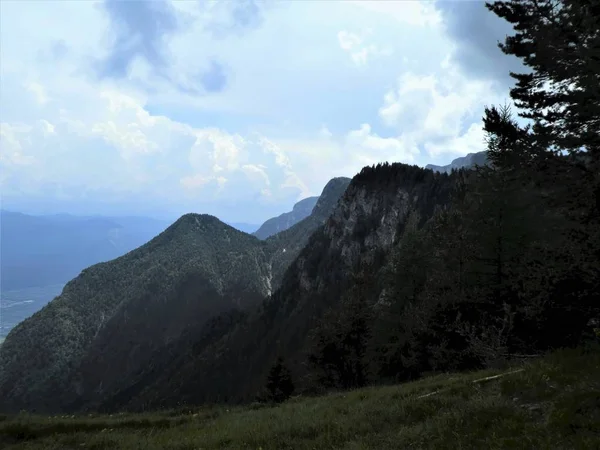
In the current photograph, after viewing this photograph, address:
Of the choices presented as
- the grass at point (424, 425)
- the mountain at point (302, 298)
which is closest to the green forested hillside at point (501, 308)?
the grass at point (424, 425)

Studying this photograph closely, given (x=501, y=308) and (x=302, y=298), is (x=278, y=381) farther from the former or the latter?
(x=302, y=298)

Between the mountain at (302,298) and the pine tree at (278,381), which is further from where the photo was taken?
the mountain at (302,298)

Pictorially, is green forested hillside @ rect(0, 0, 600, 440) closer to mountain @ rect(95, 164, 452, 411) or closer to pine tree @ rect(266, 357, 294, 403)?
pine tree @ rect(266, 357, 294, 403)

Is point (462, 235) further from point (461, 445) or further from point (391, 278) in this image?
point (461, 445)

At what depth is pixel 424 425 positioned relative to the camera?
8.58 m

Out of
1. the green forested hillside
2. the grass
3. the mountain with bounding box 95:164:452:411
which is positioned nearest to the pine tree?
the green forested hillside

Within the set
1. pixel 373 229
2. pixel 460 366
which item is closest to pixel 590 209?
pixel 460 366

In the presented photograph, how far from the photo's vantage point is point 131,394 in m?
180

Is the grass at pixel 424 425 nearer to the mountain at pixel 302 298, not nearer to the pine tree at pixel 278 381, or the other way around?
the pine tree at pixel 278 381

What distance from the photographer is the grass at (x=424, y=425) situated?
7125 millimetres

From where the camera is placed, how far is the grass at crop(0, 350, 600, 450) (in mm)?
7125

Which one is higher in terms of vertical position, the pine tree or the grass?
the grass

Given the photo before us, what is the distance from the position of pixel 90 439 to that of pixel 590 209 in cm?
1767

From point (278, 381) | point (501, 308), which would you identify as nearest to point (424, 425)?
point (501, 308)
